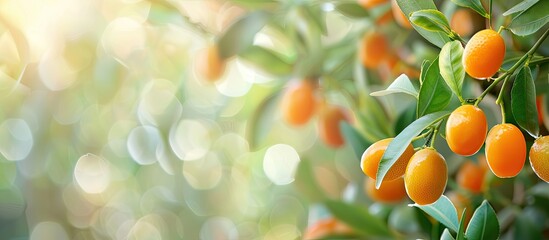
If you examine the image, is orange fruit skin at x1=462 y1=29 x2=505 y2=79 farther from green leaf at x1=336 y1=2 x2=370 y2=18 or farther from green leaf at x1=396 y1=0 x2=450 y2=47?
green leaf at x1=336 y1=2 x2=370 y2=18

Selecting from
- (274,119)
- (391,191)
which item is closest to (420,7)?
(391,191)

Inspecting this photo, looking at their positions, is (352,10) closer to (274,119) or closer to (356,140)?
(356,140)

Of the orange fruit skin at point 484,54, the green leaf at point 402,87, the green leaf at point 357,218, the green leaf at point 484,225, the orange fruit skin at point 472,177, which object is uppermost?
the orange fruit skin at point 484,54

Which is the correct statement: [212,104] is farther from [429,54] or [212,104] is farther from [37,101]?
[429,54]

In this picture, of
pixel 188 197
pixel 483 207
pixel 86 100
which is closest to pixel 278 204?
pixel 188 197

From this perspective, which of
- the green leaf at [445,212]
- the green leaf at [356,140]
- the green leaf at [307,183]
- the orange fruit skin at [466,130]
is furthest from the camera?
the green leaf at [307,183]

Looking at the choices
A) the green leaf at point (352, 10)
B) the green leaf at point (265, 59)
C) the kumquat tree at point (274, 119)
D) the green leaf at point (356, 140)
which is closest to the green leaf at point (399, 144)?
the kumquat tree at point (274, 119)

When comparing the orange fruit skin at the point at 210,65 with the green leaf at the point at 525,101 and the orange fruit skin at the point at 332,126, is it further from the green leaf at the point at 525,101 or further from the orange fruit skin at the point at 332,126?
the green leaf at the point at 525,101
